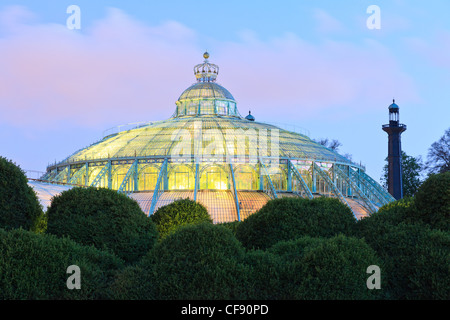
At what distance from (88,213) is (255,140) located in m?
33.0

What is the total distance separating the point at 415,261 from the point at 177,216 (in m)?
14.7

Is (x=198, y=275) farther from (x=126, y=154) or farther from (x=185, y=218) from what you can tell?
(x=126, y=154)

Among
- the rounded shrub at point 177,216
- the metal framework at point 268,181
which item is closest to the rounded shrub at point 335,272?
the rounded shrub at point 177,216

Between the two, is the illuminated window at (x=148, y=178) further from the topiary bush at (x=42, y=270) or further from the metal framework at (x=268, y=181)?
the topiary bush at (x=42, y=270)

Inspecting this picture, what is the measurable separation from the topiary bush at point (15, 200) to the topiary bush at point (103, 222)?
2.49 feet

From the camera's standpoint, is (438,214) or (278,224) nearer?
(438,214)

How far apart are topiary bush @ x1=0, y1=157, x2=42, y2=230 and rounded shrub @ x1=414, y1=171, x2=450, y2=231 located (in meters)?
12.1

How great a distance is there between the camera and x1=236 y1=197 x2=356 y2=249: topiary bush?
1977 cm

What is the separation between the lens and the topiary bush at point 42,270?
15.3m

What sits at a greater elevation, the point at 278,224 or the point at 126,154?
the point at 126,154

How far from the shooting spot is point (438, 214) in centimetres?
1867

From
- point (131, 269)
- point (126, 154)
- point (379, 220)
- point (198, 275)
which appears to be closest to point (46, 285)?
point (131, 269)
